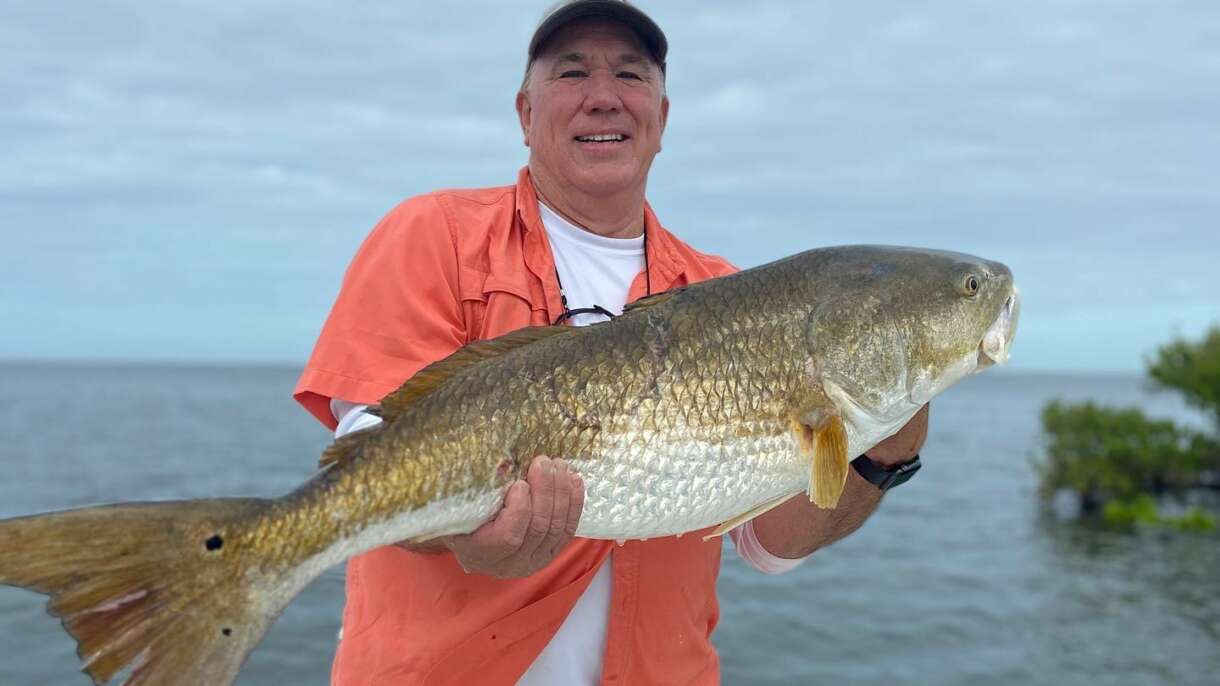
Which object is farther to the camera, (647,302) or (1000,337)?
(1000,337)

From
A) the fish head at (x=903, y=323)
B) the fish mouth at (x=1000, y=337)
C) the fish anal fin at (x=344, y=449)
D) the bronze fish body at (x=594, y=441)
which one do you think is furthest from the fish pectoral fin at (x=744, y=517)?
the fish anal fin at (x=344, y=449)

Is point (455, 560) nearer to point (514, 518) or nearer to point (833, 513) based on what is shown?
point (514, 518)

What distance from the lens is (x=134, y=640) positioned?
2.28 metres

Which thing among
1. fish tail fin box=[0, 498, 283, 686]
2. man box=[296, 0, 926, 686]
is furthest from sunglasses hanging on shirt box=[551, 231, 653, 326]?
fish tail fin box=[0, 498, 283, 686]

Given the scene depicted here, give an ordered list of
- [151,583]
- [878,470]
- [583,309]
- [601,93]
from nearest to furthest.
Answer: [151,583]
[583,309]
[878,470]
[601,93]

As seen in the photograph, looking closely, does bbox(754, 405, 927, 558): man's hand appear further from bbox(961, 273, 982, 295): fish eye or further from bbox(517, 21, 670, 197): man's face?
bbox(517, 21, 670, 197): man's face

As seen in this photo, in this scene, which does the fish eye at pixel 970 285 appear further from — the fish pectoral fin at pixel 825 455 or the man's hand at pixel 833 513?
the fish pectoral fin at pixel 825 455

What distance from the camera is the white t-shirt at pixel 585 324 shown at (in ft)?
10.5

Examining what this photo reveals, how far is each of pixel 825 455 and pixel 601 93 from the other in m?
1.65

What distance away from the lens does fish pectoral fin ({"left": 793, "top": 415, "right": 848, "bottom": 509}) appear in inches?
114

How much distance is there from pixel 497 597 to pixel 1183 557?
908 inches

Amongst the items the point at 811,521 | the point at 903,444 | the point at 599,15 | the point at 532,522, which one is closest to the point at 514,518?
the point at 532,522

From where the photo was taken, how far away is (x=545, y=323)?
3.30 metres

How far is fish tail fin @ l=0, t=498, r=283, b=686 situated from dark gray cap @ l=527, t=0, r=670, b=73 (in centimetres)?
215
